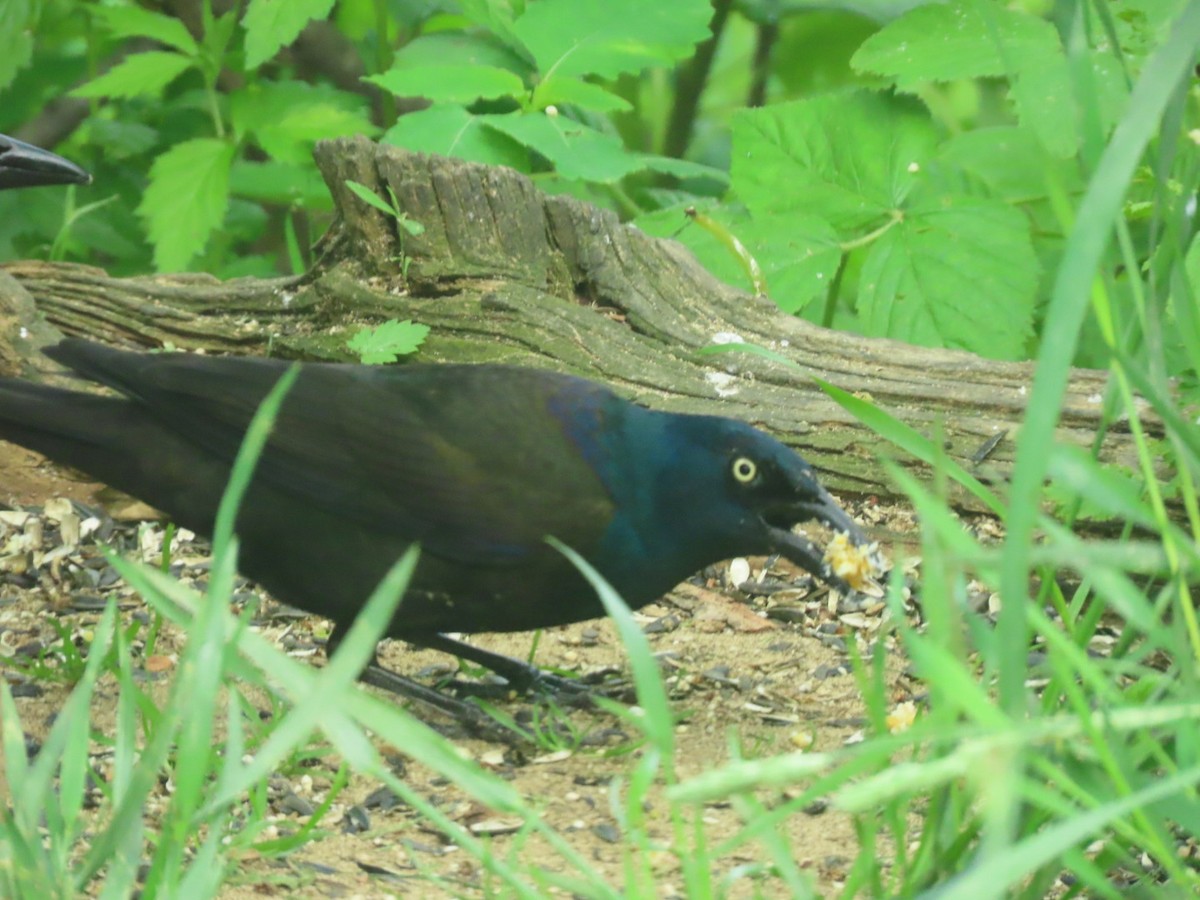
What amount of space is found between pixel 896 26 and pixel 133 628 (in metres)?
2.67

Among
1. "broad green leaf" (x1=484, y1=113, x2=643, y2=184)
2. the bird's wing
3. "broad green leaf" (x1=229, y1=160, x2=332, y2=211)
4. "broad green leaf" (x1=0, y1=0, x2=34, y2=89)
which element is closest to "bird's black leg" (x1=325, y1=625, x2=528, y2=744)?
the bird's wing

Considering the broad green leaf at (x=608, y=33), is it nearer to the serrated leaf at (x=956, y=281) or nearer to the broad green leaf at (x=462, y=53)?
the broad green leaf at (x=462, y=53)

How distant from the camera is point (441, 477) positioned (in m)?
3.22

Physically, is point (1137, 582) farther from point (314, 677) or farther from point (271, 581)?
point (314, 677)

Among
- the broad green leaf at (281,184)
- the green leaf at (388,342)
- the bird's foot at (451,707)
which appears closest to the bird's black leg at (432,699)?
the bird's foot at (451,707)

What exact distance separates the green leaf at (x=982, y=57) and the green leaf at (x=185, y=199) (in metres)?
2.07

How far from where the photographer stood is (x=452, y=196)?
172 inches

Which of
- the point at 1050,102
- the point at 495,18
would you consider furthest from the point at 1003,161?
the point at 495,18

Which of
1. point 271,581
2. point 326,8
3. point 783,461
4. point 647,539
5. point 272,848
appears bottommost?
point 272,848

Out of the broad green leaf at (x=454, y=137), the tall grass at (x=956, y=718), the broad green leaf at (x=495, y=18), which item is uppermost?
the broad green leaf at (x=495, y=18)

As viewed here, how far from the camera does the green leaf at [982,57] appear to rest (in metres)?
3.96

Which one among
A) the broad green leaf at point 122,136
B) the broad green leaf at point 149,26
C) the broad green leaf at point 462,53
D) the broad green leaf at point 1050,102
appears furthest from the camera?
the broad green leaf at point 122,136

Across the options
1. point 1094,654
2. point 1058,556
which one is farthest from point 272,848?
point 1094,654

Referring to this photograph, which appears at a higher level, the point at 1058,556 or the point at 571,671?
the point at 1058,556
